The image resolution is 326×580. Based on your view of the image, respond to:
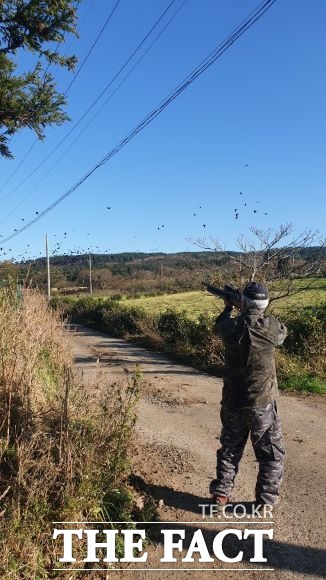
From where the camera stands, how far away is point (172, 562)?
12.0 ft

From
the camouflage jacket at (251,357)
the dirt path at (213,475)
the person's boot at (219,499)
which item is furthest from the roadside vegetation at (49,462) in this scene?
the camouflage jacket at (251,357)

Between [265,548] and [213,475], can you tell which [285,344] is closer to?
[213,475]

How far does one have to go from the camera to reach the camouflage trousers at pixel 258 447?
417 centimetres

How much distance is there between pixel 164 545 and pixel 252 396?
1351 mm

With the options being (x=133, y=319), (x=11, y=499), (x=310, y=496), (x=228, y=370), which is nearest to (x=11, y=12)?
(x=228, y=370)

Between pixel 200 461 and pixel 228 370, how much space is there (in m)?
1.68

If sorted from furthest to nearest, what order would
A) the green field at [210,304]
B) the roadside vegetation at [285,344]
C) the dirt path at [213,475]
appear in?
the green field at [210,304] → the roadside vegetation at [285,344] → the dirt path at [213,475]

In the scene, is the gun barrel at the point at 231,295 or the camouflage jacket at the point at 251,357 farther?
the gun barrel at the point at 231,295

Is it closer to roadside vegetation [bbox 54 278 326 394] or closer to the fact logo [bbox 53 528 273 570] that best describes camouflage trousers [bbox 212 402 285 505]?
the fact logo [bbox 53 528 273 570]

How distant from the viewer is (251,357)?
4.17 meters

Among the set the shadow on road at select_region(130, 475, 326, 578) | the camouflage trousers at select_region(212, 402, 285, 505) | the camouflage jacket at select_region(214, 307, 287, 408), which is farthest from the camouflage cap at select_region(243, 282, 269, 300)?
the shadow on road at select_region(130, 475, 326, 578)

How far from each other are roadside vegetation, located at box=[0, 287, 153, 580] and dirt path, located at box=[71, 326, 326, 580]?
48 cm

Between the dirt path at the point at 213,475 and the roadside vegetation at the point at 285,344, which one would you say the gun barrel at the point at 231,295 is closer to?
the dirt path at the point at 213,475

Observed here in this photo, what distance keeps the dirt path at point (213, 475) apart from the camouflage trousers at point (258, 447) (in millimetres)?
238
